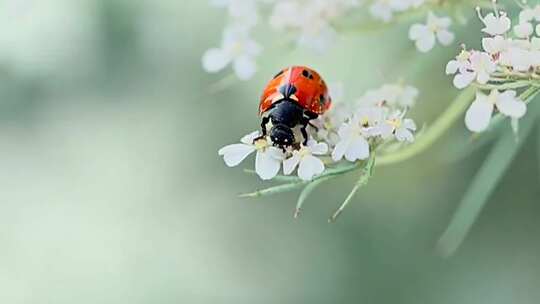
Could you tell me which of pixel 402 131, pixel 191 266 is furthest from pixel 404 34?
pixel 402 131

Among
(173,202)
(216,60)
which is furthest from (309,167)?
(173,202)

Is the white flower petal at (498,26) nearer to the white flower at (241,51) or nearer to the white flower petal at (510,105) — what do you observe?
the white flower petal at (510,105)

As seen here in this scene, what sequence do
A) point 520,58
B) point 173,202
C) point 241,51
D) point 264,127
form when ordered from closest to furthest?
point 520,58 → point 264,127 → point 241,51 → point 173,202

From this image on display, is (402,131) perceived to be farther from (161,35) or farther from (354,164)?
(161,35)

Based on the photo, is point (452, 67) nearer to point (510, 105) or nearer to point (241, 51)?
point (510, 105)

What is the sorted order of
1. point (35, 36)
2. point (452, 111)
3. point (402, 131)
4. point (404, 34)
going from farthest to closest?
point (35, 36), point (404, 34), point (452, 111), point (402, 131)

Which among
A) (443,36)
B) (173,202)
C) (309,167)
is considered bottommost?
(309,167)

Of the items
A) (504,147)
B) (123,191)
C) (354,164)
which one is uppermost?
(123,191)
